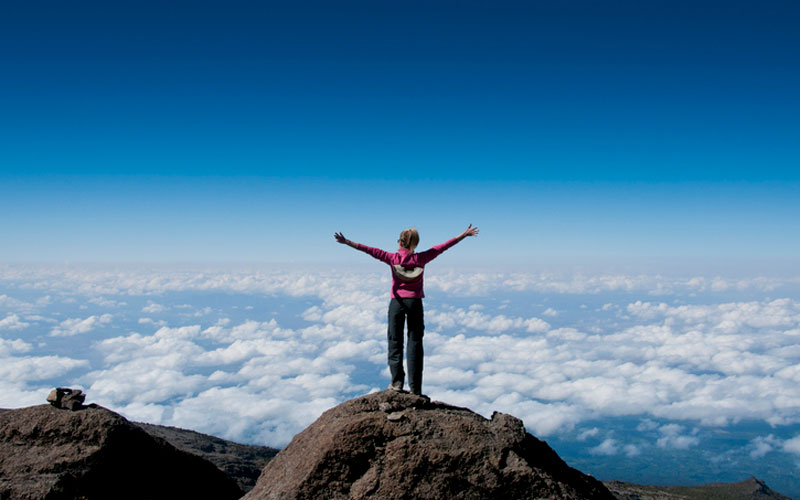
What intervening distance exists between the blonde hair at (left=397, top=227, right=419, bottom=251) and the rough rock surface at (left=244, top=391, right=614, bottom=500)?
11.3ft

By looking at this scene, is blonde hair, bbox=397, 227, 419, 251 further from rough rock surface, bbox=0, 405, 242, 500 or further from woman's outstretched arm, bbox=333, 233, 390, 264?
rough rock surface, bbox=0, 405, 242, 500

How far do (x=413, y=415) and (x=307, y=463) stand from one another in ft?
7.39

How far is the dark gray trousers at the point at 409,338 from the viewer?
10445 millimetres

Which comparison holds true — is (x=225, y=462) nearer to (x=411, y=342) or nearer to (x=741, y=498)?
(x=411, y=342)

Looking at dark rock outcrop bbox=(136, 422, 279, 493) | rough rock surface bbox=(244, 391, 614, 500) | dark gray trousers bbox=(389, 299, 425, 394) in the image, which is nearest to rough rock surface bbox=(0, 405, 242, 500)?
rough rock surface bbox=(244, 391, 614, 500)

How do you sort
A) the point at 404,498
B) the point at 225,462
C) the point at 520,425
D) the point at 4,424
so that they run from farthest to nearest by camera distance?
the point at 225,462 < the point at 4,424 < the point at 520,425 < the point at 404,498

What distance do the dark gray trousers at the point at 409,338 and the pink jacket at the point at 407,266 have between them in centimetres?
21

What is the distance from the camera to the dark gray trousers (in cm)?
1045

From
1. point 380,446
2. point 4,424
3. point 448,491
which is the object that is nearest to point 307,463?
point 380,446

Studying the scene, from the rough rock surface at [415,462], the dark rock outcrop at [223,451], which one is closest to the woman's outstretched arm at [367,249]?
the rough rock surface at [415,462]

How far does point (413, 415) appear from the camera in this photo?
9.40 m

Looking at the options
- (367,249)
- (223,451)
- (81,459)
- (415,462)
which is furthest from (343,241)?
(223,451)

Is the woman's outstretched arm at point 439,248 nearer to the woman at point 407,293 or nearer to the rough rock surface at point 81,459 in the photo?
the woman at point 407,293

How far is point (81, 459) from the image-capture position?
471 inches
